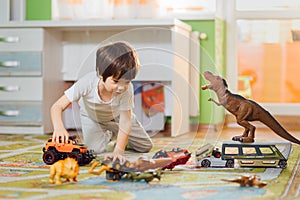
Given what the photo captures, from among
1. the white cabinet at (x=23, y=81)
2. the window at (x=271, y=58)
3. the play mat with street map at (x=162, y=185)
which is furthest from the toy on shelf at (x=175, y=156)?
the window at (x=271, y=58)

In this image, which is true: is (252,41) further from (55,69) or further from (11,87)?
(11,87)

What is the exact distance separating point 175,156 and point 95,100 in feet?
0.95

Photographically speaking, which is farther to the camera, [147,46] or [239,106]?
[147,46]

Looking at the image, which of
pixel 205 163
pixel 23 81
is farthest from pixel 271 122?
pixel 23 81

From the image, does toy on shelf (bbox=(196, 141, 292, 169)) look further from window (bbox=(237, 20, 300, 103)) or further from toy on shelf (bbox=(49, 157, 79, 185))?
window (bbox=(237, 20, 300, 103))

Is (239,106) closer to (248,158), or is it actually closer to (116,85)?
(248,158)

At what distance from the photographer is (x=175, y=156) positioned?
164 centimetres

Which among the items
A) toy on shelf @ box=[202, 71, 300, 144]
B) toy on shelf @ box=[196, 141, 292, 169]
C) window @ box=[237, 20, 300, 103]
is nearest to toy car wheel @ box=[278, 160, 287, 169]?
toy on shelf @ box=[196, 141, 292, 169]

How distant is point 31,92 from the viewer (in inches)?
111

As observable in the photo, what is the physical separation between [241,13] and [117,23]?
871mm

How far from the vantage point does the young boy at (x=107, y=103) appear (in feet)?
5.17

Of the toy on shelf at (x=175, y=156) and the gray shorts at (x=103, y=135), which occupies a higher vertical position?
the gray shorts at (x=103, y=135)

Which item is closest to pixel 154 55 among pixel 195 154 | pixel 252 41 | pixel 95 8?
pixel 195 154

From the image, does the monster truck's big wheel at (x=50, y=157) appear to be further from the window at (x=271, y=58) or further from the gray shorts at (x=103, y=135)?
the window at (x=271, y=58)
